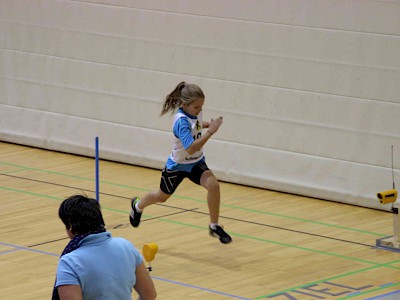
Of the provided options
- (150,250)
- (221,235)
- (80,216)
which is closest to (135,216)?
(221,235)

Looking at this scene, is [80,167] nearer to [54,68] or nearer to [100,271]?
[54,68]

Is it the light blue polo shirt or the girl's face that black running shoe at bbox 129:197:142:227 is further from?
the light blue polo shirt

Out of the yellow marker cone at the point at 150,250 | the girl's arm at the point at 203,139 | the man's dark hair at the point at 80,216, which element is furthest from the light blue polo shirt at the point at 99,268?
the girl's arm at the point at 203,139

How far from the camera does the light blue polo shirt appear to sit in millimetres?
3922

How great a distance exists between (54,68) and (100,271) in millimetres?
8101

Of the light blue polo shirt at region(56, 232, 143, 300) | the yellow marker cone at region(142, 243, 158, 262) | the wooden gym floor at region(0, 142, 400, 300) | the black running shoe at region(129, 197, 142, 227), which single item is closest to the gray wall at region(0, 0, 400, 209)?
the wooden gym floor at region(0, 142, 400, 300)

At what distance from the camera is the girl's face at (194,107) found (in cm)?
777

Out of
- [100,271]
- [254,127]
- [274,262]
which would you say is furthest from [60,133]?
[100,271]

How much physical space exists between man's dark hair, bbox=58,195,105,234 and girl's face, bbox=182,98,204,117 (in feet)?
12.5

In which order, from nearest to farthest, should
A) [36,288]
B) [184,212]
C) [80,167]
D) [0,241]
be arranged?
[36,288] < [0,241] < [184,212] < [80,167]

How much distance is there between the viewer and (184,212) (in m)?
9.25

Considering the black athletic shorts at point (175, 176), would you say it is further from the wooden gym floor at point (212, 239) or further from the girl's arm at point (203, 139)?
the wooden gym floor at point (212, 239)

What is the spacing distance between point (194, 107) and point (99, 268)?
3.94m

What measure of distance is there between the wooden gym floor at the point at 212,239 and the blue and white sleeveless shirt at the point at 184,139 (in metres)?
0.69
